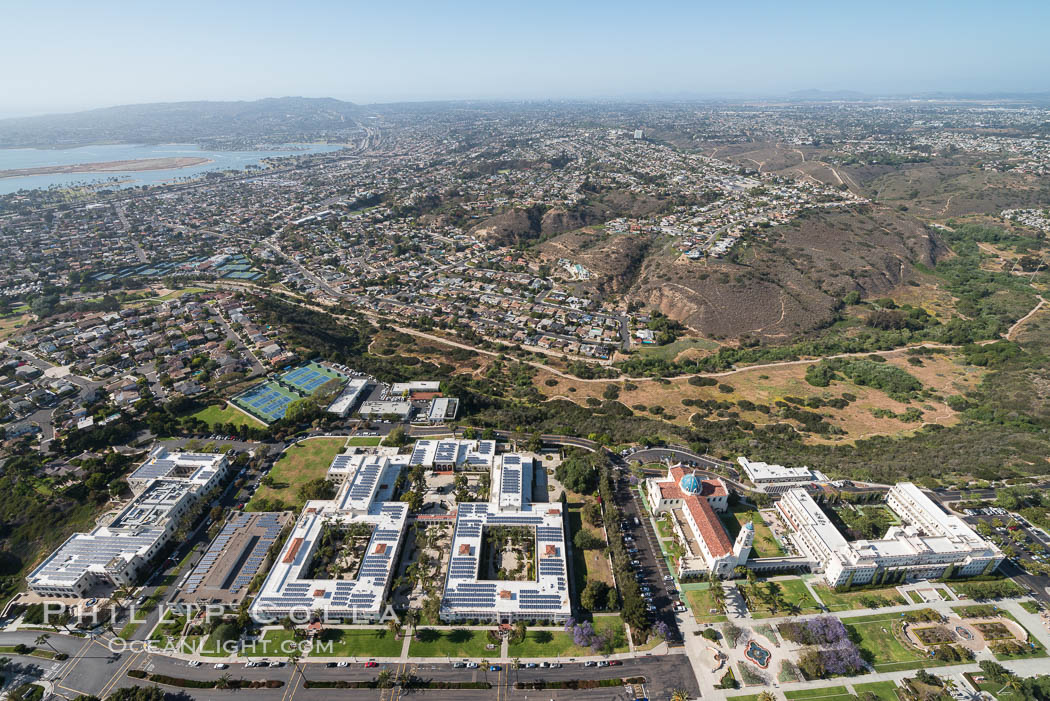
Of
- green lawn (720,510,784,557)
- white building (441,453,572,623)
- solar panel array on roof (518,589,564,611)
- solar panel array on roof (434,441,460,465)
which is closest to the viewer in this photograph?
white building (441,453,572,623)

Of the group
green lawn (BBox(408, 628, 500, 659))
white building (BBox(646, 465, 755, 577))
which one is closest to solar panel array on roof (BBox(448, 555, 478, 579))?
green lawn (BBox(408, 628, 500, 659))

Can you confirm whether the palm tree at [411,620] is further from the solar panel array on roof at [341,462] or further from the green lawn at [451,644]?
the solar panel array on roof at [341,462]

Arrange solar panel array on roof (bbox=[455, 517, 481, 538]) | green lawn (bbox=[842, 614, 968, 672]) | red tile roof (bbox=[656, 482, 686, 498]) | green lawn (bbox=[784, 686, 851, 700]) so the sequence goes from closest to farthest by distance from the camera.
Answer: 1. green lawn (bbox=[784, 686, 851, 700])
2. green lawn (bbox=[842, 614, 968, 672])
3. solar panel array on roof (bbox=[455, 517, 481, 538])
4. red tile roof (bbox=[656, 482, 686, 498])

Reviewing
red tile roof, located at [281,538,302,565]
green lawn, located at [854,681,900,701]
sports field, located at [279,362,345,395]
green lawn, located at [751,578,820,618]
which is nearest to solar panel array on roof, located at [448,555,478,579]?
red tile roof, located at [281,538,302,565]

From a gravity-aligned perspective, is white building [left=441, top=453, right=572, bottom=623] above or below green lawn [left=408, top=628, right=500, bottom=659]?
above

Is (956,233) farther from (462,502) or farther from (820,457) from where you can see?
(462,502)

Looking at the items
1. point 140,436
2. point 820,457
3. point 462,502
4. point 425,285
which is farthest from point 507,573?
point 425,285

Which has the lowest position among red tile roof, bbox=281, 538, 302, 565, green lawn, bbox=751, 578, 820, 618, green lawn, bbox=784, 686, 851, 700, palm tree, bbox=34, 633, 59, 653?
green lawn, bbox=784, 686, 851, 700

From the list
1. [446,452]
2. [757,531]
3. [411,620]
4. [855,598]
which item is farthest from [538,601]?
[855,598]

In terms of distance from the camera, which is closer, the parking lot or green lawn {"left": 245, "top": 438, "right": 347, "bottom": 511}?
the parking lot

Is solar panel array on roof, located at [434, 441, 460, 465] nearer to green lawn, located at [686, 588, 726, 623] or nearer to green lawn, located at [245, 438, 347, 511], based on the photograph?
green lawn, located at [245, 438, 347, 511]
